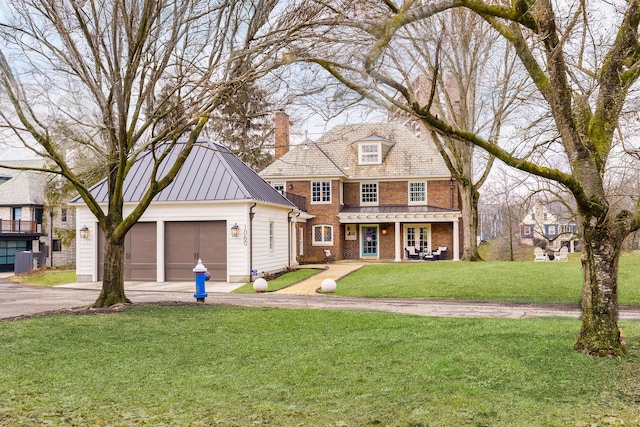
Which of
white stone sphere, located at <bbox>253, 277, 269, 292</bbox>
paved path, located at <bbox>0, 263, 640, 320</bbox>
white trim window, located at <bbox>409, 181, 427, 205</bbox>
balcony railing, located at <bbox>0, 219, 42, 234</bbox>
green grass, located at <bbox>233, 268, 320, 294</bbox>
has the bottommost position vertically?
paved path, located at <bbox>0, 263, 640, 320</bbox>

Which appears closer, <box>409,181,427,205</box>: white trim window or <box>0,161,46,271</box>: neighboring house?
<box>409,181,427,205</box>: white trim window

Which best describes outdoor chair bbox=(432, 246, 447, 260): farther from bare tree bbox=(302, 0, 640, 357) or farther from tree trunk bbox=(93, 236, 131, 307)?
bare tree bbox=(302, 0, 640, 357)

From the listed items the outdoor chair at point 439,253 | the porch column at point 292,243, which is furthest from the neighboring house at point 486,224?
the porch column at point 292,243

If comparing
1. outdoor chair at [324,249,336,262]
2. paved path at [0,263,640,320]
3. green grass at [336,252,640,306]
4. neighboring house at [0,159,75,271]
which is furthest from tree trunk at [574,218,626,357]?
neighboring house at [0,159,75,271]

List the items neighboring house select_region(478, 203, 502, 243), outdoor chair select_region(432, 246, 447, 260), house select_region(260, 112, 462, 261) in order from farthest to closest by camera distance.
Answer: neighboring house select_region(478, 203, 502, 243) → house select_region(260, 112, 462, 261) → outdoor chair select_region(432, 246, 447, 260)

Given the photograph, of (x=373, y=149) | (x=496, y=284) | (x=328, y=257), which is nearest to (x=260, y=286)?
(x=496, y=284)

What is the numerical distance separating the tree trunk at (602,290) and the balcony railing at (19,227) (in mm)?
37664

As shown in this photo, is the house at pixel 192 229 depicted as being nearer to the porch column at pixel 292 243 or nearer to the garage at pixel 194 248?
the garage at pixel 194 248

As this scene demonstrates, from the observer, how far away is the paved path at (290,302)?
12.7 metres

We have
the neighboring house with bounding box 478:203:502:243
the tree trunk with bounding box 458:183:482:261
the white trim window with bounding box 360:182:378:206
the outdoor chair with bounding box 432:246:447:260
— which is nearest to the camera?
the tree trunk with bounding box 458:183:482:261

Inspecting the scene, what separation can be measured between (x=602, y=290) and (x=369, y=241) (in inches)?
1019

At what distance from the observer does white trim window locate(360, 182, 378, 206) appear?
32.6 metres

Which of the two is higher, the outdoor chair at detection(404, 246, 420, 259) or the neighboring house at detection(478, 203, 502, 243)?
the neighboring house at detection(478, 203, 502, 243)

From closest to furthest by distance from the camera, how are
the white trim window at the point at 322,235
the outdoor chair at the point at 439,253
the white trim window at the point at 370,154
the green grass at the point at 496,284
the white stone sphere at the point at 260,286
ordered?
the green grass at the point at 496,284 → the white stone sphere at the point at 260,286 → the outdoor chair at the point at 439,253 → the white trim window at the point at 322,235 → the white trim window at the point at 370,154
